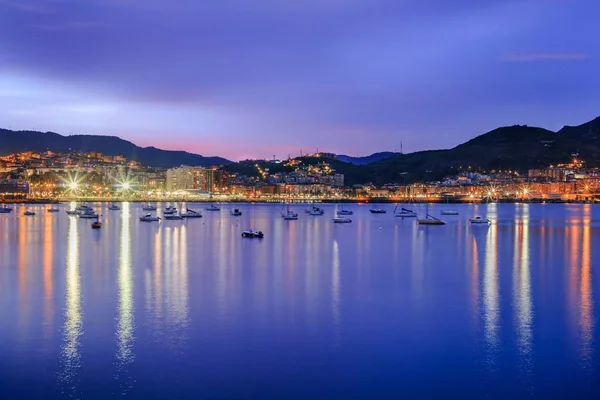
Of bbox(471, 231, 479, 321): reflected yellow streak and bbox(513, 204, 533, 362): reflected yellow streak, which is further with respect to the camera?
bbox(471, 231, 479, 321): reflected yellow streak

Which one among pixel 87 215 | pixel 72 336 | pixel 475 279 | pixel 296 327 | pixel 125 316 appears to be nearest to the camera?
pixel 72 336

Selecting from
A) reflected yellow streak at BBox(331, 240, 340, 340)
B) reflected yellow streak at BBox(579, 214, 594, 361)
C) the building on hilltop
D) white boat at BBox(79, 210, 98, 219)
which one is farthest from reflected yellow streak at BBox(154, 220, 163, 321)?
the building on hilltop

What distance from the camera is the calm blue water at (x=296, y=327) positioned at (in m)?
7.36

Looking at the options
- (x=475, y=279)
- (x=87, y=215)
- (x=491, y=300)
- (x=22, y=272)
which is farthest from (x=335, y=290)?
(x=87, y=215)

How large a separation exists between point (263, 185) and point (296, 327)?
108673mm

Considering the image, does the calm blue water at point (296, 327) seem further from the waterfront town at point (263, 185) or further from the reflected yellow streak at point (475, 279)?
→ the waterfront town at point (263, 185)

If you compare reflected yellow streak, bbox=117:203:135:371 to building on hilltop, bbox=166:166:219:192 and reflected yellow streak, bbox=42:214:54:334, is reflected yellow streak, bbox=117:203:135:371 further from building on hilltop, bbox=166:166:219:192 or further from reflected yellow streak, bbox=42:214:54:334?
building on hilltop, bbox=166:166:219:192

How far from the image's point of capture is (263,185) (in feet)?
388

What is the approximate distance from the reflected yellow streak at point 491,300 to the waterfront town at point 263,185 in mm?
79655

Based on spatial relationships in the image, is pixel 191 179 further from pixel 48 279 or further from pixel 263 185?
pixel 48 279

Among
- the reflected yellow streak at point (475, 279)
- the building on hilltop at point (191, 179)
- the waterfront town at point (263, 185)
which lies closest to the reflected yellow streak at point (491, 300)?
the reflected yellow streak at point (475, 279)

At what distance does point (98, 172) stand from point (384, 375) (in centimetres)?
12736

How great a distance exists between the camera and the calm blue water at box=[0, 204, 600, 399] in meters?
7.36

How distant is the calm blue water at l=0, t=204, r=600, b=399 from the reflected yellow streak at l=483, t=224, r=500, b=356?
52 mm
